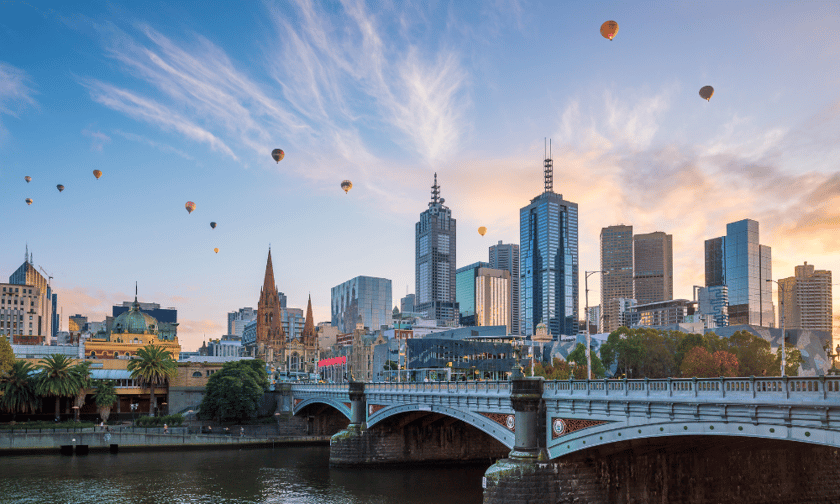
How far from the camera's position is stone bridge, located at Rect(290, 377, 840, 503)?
32.3 meters

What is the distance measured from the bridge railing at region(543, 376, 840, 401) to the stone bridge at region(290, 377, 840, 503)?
55mm

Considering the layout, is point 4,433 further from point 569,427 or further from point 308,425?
point 569,427

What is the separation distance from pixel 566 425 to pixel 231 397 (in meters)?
74.5

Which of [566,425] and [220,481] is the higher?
[566,425]

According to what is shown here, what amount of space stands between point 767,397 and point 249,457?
67.5 metres

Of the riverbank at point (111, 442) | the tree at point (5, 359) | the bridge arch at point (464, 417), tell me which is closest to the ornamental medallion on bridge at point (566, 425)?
the bridge arch at point (464, 417)

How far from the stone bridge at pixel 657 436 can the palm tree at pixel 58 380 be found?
210 ft

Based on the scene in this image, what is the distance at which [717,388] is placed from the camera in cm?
3538

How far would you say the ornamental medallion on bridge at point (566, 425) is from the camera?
4416 centimetres

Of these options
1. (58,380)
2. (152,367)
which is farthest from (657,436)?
(152,367)

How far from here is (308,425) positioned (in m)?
112

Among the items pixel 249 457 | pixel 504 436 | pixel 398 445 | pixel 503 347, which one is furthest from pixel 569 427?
pixel 503 347

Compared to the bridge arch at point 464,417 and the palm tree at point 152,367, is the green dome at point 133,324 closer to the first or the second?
the palm tree at point 152,367

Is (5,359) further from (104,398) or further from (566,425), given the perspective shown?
(566,425)
